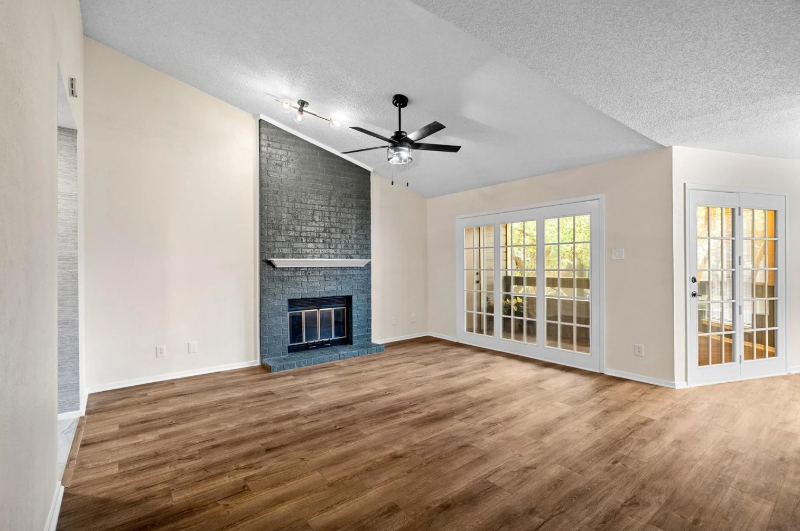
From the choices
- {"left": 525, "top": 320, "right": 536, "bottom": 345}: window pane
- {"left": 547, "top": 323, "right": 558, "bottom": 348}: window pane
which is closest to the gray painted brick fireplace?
{"left": 525, "top": 320, "right": 536, "bottom": 345}: window pane

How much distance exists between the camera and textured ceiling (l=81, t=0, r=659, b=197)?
9.89ft

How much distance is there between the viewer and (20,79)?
1.40 meters

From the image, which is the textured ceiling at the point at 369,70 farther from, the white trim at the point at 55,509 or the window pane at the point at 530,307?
the white trim at the point at 55,509

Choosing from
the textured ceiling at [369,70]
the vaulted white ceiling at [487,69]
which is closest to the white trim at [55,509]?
the vaulted white ceiling at [487,69]

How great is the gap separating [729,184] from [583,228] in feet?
4.84

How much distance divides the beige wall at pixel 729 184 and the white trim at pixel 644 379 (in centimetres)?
9

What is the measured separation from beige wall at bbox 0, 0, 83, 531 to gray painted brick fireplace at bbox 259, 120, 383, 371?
2.86 meters

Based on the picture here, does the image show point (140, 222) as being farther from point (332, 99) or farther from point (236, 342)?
point (332, 99)

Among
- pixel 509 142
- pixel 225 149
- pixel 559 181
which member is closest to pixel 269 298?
pixel 225 149

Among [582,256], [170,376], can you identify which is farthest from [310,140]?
[582,256]

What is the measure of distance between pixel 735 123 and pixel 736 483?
2973 millimetres

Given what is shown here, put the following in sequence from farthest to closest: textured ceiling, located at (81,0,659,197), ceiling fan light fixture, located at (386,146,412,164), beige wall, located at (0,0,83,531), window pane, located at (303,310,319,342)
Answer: window pane, located at (303,310,319,342), ceiling fan light fixture, located at (386,146,412,164), textured ceiling, located at (81,0,659,197), beige wall, located at (0,0,83,531)

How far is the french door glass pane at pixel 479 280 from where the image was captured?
5.77 meters

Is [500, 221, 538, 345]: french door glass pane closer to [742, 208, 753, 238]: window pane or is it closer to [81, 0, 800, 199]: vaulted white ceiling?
[81, 0, 800, 199]: vaulted white ceiling
